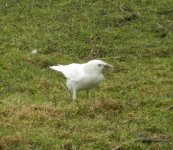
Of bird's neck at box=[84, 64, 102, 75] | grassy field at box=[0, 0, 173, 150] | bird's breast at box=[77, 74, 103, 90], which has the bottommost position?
grassy field at box=[0, 0, 173, 150]

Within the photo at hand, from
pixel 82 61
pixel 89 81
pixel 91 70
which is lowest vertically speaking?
pixel 82 61

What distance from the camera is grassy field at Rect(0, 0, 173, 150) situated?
6.18 metres

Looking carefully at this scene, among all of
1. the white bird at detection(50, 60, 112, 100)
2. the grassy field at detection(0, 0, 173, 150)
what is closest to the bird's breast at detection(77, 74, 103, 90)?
the white bird at detection(50, 60, 112, 100)

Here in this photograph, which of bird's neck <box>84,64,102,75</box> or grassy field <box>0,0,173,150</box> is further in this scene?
bird's neck <box>84,64,102,75</box>

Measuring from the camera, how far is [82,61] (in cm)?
967

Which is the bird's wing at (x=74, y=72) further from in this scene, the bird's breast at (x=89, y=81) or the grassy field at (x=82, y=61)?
the grassy field at (x=82, y=61)

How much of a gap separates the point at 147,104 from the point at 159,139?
137 cm

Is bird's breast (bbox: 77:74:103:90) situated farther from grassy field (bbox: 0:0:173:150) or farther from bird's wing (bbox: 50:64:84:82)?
grassy field (bbox: 0:0:173:150)

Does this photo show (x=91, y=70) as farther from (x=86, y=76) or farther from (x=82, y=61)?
(x=82, y=61)

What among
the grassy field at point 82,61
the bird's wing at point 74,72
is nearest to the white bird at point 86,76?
the bird's wing at point 74,72

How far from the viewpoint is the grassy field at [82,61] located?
6176 mm

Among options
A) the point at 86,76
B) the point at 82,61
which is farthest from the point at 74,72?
the point at 82,61

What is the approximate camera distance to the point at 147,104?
24.2ft

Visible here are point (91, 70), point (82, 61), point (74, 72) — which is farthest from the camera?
point (82, 61)
